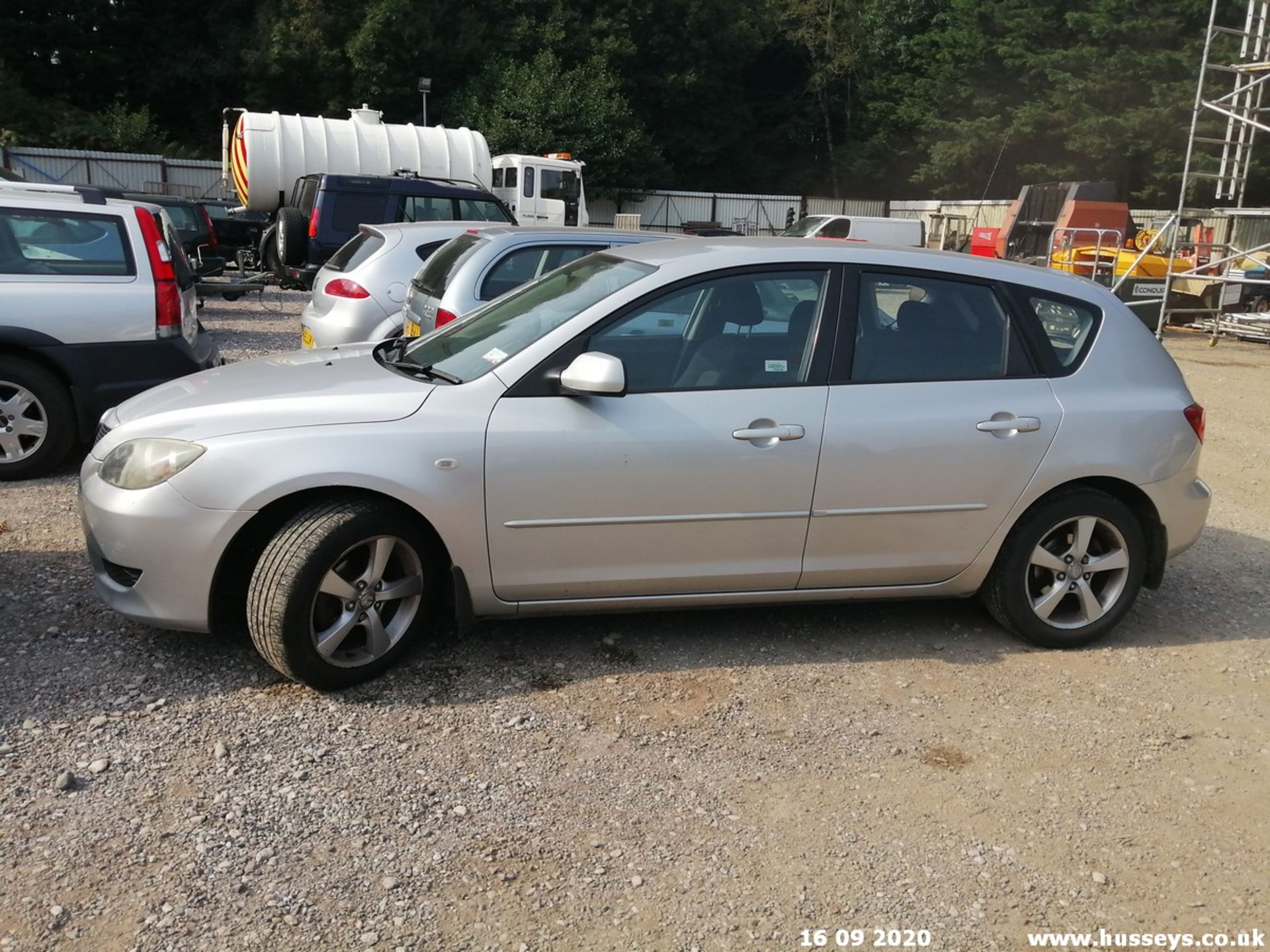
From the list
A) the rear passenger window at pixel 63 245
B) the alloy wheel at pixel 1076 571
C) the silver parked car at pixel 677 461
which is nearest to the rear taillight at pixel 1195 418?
the silver parked car at pixel 677 461

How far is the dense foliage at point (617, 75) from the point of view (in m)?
38.3

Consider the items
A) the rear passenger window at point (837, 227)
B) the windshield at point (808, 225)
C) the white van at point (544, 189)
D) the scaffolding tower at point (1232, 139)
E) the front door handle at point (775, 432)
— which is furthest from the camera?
the windshield at point (808, 225)

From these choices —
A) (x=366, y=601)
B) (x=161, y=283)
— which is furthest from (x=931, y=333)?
(x=161, y=283)

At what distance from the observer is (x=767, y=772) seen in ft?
11.5

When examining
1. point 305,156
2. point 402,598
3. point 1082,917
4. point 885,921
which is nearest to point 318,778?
point 402,598

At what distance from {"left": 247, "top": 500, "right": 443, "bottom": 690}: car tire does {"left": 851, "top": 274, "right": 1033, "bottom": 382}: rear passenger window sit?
6.25ft

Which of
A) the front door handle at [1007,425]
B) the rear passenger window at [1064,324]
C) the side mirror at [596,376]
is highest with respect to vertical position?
the rear passenger window at [1064,324]

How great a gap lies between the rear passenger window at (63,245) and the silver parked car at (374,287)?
191 centimetres

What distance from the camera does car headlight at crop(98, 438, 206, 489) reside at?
3.68 m

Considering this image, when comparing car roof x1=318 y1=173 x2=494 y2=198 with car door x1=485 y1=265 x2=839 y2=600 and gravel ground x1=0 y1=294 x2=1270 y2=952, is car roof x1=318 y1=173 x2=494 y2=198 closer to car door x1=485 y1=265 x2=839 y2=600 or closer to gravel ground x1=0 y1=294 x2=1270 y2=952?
gravel ground x1=0 y1=294 x2=1270 y2=952

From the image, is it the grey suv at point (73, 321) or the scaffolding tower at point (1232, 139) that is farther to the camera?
the scaffolding tower at point (1232, 139)

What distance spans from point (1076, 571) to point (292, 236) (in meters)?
13.8

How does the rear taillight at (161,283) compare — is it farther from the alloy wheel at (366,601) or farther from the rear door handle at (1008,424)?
the rear door handle at (1008,424)

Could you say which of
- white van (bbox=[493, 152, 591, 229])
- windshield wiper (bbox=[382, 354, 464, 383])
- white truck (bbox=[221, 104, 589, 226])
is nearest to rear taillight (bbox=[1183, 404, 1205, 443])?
windshield wiper (bbox=[382, 354, 464, 383])
